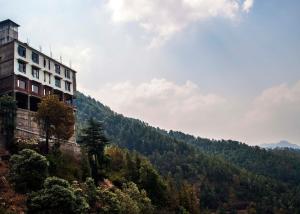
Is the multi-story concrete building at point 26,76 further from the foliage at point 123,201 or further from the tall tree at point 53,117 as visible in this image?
the foliage at point 123,201

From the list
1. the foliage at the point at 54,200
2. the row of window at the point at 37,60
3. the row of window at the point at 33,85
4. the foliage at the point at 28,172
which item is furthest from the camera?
the row of window at the point at 37,60

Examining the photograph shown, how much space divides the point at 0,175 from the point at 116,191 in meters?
15.0

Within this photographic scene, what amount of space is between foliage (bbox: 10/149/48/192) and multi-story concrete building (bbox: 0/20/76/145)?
45.8 ft

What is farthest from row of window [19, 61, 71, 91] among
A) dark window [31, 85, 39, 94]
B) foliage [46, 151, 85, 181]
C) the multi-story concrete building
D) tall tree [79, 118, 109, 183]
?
foliage [46, 151, 85, 181]

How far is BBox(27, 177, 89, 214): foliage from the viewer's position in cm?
4234

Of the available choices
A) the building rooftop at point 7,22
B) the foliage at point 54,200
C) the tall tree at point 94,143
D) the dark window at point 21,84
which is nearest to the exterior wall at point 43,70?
the dark window at point 21,84

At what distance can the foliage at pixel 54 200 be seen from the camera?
4234 centimetres

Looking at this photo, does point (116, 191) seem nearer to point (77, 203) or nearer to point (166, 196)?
point (77, 203)

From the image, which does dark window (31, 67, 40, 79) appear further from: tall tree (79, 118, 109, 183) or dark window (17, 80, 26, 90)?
tall tree (79, 118, 109, 183)

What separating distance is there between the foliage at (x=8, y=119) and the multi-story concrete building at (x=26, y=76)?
2197 mm

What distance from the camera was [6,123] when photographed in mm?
57625

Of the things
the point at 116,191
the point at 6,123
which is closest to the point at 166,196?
the point at 116,191

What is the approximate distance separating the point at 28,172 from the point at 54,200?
17.6ft

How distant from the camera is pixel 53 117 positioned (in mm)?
59469
